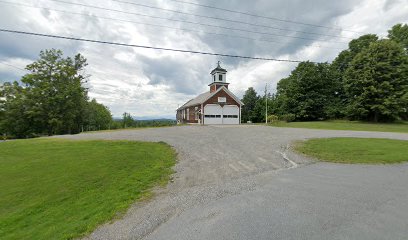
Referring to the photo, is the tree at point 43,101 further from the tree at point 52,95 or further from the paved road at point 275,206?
the paved road at point 275,206

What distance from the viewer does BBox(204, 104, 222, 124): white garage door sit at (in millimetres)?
28922

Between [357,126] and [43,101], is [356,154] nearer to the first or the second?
[357,126]

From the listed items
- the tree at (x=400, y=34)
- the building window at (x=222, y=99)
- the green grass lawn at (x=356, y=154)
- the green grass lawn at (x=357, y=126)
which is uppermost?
the tree at (x=400, y=34)

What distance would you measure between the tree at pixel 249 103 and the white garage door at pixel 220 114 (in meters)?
16.7

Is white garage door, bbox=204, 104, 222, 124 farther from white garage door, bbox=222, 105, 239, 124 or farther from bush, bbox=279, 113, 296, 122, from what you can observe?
bush, bbox=279, 113, 296, 122

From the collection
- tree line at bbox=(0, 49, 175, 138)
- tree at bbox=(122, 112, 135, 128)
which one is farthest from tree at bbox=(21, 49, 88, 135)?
tree at bbox=(122, 112, 135, 128)

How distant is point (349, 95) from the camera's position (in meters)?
30.8

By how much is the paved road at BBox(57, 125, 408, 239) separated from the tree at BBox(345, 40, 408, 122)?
27.8 m

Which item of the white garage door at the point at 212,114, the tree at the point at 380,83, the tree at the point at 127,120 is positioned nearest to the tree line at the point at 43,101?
the tree at the point at 127,120

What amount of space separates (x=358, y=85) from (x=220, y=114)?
70.1ft

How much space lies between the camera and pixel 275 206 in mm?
3588

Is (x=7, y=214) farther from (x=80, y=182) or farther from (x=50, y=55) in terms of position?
(x=50, y=55)

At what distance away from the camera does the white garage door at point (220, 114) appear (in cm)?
2901

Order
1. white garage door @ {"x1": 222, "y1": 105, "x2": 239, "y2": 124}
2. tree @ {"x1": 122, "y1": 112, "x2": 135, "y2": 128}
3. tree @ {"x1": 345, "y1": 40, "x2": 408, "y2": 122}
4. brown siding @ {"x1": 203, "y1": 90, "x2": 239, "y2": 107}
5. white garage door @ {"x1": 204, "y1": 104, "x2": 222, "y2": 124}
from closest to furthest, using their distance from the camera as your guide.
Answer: tree @ {"x1": 345, "y1": 40, "x2": 408, "y2": 122} → white garage door @ {"x1": 204, "y1": 104, "x2": 222, "y2": 124} → brown siding @ {"x1": 203, "y1": 90, "x2": 239, "y2": 107} → white garage door @ {"x1": 222, "y1": 105, "x2": 239, "y2": 124} → tree @ {"x1": 122, "y1": 112, "x2": 135, "y2": 128}
